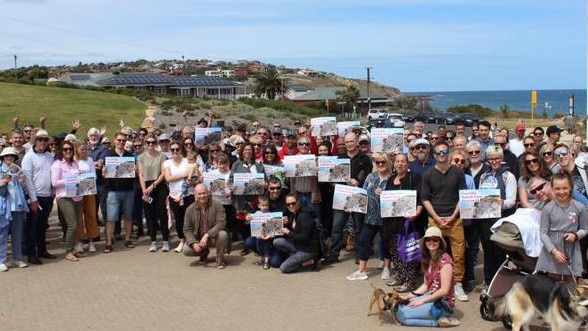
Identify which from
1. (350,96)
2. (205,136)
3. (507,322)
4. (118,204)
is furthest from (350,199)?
(350,96)

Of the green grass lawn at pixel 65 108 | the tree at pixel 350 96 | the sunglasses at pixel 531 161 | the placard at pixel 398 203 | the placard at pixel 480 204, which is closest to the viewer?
the sunglasses at pixel 531 161

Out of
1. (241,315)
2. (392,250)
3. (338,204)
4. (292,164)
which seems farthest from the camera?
(292,164)

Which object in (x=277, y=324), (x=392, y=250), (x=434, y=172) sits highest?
(x=434, y=172)

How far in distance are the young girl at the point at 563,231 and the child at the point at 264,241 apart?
457 centimetres

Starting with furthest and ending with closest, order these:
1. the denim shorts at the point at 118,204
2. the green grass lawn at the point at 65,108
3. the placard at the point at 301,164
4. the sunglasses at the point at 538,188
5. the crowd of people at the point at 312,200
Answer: the green grass lawn at the point at 65,108
the denim shorts at the point at 118,204
the placard at the point at 301,164
the sunglasses at the point at 538,188
the crowd of people at the point at 312,200

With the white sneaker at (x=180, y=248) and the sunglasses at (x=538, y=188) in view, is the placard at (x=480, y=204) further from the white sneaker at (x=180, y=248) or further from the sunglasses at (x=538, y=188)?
the white sneaker at (x=180, y=248)

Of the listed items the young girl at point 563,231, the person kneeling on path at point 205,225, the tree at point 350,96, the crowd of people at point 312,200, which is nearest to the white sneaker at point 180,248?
the crowd of people at point 312,200

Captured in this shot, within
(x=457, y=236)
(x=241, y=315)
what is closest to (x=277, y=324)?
(x=241, y=315)

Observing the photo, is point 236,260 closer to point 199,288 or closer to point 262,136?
point 199,288

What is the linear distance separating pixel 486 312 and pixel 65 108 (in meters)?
48.5

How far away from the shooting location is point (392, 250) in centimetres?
950

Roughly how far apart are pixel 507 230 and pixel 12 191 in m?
7.47

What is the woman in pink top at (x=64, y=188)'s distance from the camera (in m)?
11.0

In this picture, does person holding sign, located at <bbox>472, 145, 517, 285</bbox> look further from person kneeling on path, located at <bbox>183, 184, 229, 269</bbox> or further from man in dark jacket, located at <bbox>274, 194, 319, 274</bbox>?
person kneeling on path, located at <bbox>183, 184, 229, 269</bbox>
